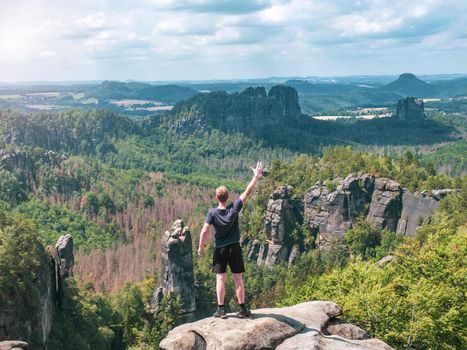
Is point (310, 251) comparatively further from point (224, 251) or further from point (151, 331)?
point (224, 251)

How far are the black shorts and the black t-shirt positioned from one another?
0.79 ft

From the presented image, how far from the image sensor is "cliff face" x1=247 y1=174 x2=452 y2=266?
114m

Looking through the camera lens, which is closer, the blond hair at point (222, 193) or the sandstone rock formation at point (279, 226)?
the blond hair at point (222, 193)

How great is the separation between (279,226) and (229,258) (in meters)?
100

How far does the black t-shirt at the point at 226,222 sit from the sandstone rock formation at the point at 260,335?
354 centimetres

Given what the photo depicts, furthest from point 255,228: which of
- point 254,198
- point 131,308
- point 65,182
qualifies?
point 65,182

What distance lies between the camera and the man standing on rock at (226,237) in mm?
23172

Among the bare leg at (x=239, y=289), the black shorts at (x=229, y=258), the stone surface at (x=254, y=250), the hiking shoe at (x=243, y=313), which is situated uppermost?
the black shorts at (x=229, y=258)

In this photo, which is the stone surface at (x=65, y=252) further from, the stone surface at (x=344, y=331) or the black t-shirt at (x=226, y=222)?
the black t-shirt at (x=226, y=222)

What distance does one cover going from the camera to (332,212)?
401ft

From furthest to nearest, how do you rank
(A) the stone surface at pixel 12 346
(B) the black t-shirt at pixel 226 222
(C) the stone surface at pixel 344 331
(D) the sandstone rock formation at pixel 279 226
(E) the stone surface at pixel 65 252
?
(D) the sandstone rock formation at pixel 279 226 < (E) the stone surface at pixel 65 252 < (C) the stone surface at pixel 344 331 < (A) the stone surface at pixel 12 346 < (B) the black t-shirt at pixel 226 222

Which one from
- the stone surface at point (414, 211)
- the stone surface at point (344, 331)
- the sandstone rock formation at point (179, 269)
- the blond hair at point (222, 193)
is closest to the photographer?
the blond hair at point (222, 193)

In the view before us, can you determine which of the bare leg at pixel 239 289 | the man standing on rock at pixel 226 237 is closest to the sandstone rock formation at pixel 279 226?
the bare leg at pixel 239 289

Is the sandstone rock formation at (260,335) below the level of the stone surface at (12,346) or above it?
above
